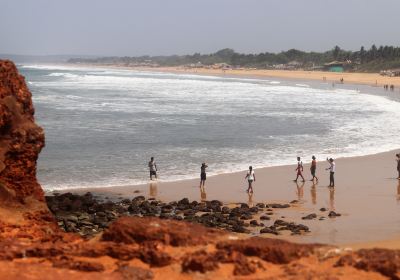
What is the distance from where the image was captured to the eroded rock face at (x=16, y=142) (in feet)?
34.4

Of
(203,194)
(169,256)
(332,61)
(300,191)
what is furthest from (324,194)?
(332,61)

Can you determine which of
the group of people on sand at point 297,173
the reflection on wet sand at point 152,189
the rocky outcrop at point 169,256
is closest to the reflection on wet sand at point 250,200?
the group of people on sand at point 297,173

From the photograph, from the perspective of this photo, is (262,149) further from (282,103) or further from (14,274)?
(282,103)

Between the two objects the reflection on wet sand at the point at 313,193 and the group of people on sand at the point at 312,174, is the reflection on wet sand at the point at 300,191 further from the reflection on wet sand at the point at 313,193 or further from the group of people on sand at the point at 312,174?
the group of people on sand at the point at 312,174

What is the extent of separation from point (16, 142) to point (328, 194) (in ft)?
35.8

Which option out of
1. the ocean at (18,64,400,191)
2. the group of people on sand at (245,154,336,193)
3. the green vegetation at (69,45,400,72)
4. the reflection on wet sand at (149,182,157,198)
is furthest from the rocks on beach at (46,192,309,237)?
the green vegetation at (69,45,400,72)

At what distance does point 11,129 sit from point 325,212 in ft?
29.6

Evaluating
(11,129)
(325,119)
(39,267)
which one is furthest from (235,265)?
(325,119)

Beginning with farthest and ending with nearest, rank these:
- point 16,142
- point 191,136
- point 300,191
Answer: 1. point 191,136
2. point 300,191
3. point 16,142

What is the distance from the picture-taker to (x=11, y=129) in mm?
10766

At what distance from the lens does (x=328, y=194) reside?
1816 cm

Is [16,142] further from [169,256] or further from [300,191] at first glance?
[300,191]

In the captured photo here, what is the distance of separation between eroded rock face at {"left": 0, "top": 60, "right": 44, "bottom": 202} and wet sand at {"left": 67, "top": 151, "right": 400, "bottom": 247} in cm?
615

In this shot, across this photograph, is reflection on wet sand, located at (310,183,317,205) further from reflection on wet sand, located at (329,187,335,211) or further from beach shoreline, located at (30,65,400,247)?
reflection on wet sand, located at (329,187,335,211)
